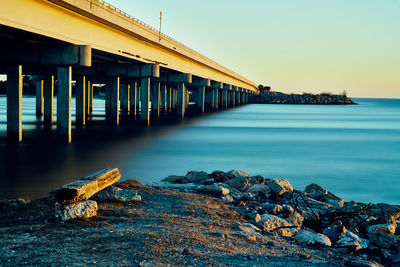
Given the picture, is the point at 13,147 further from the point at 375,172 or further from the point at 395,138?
the point at 395,138

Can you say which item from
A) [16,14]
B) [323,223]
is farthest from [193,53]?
[323,223]

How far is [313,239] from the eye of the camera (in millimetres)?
7699

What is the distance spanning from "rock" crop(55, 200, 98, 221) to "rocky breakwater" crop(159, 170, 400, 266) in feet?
9.67

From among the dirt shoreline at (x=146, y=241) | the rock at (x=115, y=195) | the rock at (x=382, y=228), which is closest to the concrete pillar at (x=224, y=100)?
the rock at (x=115, y=195)

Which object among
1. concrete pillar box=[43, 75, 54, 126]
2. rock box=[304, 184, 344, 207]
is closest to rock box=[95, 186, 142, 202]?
rock box=[304, 184, 344, 207]

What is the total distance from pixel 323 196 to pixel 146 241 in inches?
268

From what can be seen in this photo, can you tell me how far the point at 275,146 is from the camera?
2547cm

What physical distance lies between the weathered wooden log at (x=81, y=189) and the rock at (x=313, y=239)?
3853mm

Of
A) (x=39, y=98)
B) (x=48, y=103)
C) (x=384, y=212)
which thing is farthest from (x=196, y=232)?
(x=39, y=98)

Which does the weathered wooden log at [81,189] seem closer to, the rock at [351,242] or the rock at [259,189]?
the rock at [259,189]

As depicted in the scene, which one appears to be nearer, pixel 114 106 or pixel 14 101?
pixel 14 101

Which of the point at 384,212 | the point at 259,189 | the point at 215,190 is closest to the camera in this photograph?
the point at 384,212

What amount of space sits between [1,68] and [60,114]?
13825 mm

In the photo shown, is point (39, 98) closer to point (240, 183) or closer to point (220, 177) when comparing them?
point (220, 177)
